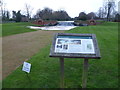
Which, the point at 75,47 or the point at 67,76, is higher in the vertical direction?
the point at 75,47

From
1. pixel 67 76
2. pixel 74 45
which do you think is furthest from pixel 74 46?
pixel 67 76

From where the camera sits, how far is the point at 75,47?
3389 millimetres

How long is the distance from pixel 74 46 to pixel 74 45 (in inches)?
1.0

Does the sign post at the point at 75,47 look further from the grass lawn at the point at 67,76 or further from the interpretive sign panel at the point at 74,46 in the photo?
the grass lawn at the point at 67,76

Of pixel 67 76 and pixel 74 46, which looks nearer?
pixel 74 46

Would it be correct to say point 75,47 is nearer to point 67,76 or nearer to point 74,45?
point 74,45

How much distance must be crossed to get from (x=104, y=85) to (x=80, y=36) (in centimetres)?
159

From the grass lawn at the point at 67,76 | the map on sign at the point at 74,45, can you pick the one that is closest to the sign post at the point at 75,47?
the map on sign at the point at 74,45

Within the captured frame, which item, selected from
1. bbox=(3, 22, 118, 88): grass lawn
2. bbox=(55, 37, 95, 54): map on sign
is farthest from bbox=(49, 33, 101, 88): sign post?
bbox=(3, 22, 118, 88): grass lawn

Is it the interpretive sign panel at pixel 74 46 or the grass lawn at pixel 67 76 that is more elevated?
the interpretive sign panel at pixel 74 46

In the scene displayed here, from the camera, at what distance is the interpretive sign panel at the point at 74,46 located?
3.26 metres

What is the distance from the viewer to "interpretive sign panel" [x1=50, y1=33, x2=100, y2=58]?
3.26 meters

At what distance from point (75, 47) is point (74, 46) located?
0.04 m

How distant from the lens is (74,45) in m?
3.42
